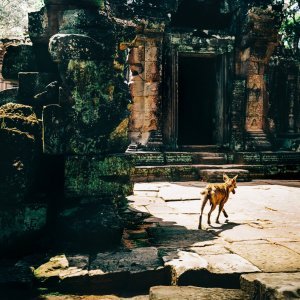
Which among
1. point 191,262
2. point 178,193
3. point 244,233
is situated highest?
point 191,262

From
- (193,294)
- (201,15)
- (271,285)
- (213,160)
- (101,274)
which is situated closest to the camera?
(271,285)

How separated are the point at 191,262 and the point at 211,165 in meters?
6.62

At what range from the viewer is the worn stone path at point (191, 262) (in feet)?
7.56

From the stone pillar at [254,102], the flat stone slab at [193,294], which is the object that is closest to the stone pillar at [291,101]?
the stone pillar at [254,102]

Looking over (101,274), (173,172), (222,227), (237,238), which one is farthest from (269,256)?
(173,172)

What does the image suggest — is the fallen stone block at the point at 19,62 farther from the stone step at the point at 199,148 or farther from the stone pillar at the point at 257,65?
the stone pillar at the point at 257,65

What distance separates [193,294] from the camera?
2238 millimetres

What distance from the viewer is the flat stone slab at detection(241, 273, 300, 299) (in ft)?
6.44

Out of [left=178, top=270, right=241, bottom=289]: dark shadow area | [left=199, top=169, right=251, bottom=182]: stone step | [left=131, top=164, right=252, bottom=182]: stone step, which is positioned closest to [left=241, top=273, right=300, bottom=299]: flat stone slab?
[left=178, top=270, right=241, bottom=289]: dark shadow area

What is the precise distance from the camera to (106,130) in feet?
11.0

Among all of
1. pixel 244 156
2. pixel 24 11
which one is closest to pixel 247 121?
pixel 244 156

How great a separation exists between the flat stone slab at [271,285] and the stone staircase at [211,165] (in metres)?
6.05

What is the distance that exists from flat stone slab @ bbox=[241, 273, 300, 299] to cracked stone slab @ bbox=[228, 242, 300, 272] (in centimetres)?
29

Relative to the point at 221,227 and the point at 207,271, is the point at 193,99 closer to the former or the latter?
the point at 221,227
